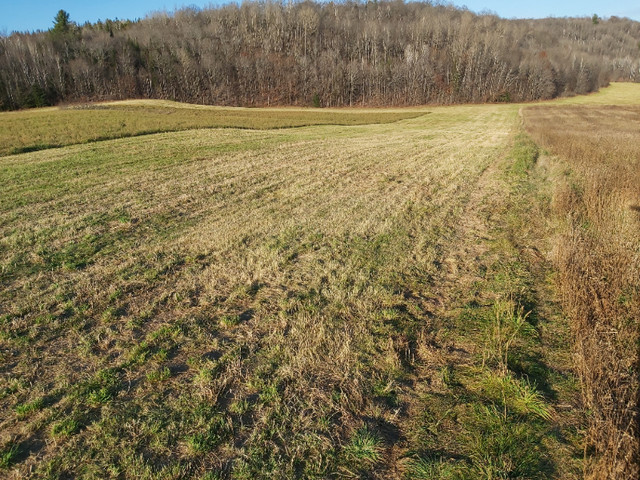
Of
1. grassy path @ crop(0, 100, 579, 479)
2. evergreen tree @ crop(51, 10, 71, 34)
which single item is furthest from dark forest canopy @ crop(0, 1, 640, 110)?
grassy path @ crop(0, 100, 579, 479)

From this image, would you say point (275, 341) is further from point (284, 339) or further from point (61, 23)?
point (61, 23)

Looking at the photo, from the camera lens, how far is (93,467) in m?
3.11

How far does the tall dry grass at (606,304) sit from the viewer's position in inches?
118

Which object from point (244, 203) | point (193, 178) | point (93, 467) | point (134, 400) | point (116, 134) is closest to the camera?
point (93, 467)

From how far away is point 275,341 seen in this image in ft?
15.8

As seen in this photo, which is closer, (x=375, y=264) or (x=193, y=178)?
(x=375, y=264)

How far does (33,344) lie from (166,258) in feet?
9.36

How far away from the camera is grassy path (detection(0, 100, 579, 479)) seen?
3.26 m

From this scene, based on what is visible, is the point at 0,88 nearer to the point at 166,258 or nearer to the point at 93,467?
the point at 166,258

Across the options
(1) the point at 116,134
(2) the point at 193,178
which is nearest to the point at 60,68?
(1) the point at 116,134

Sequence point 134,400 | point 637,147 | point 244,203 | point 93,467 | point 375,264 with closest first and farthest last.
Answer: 1. point 93,467
2. point 134,400
3. point 375,264
4. point 244,203
5. point 637,147

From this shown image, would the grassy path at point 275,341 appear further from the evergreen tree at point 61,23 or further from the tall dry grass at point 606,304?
the evergreen tree at point 61,23

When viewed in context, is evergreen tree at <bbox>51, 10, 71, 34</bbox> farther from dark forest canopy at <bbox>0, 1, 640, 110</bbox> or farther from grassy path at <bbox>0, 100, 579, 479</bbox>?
grassy path at <bbox>0, 100, 579, 479</bbox>

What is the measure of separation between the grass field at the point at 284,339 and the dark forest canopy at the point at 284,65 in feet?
244
